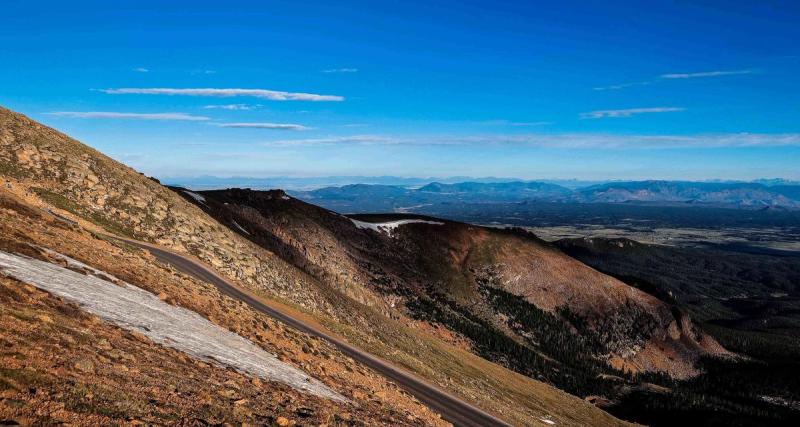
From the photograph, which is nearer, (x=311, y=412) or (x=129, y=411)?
(x=129, y=411)

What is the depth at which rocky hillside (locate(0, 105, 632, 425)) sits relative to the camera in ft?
89.2

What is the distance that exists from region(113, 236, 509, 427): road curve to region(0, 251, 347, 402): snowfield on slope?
14.1 m

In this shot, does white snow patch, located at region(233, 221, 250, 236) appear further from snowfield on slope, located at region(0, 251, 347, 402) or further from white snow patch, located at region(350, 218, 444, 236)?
snowfield on slope, located at region(0, 251, 347, 402)

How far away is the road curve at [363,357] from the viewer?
34906 mm

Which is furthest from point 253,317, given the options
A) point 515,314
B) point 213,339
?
point 515,314

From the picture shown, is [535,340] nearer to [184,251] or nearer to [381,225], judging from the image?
[381,225]

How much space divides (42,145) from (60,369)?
4645cm

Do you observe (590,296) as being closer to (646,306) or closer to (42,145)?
(646,306)

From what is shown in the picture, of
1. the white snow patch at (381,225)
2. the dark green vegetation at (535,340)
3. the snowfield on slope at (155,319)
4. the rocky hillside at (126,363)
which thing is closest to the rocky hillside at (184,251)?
the rocky hillside at (126,363)

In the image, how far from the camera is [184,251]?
46.8 metres

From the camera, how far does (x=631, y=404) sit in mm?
103375

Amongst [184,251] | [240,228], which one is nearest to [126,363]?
[184,251]

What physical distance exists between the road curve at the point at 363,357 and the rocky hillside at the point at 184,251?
276cm

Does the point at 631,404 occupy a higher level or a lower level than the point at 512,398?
lower
